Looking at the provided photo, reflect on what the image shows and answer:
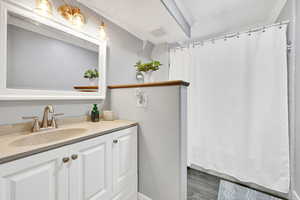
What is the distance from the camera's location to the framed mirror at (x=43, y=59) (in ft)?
3.05

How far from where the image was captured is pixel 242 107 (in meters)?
1.61

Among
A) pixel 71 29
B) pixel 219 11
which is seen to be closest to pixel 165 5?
pixel 219 11

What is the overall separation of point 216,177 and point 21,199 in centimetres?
211

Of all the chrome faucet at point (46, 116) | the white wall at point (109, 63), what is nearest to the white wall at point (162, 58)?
the white wall at point (109, 63)

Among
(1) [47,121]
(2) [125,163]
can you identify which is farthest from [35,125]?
(2) [125,163]

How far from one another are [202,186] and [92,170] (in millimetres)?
1467

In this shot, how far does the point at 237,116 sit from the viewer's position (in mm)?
1636

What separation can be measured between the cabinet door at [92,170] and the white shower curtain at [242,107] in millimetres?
1372

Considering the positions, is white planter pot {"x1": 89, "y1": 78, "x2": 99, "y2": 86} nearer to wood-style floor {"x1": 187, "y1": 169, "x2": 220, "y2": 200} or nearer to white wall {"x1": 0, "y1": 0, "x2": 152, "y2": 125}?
white wall {"x1": 0, "y1": 0, "x2": 152, "y2": 125}

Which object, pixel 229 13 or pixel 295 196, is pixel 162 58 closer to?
pixel 229 13

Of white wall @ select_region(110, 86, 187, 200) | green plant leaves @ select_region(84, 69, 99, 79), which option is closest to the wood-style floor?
white wall @ select_region(110, 86, 187, 200)

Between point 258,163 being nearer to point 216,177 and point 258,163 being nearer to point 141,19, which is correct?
point 216,177

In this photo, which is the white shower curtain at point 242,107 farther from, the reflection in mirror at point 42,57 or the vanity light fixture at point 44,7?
the vanity light fixture at point 44,7

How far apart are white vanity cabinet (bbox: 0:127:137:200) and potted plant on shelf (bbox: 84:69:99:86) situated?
2.52ft
